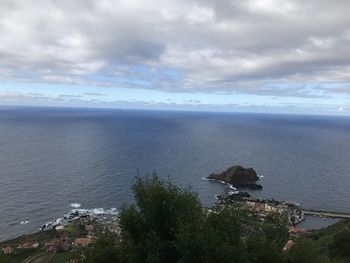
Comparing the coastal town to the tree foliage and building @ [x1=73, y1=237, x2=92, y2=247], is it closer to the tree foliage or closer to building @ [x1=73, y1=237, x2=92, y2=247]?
building @ [x1=73, y1=237, x2=92, y2=247]

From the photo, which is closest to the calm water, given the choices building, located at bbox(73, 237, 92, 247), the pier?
the pier

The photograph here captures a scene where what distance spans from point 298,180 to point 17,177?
105 meters

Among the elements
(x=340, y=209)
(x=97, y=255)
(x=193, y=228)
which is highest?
(x=193, y=228)

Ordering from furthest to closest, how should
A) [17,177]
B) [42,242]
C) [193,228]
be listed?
[17,177] → [42,242] → [193,228]

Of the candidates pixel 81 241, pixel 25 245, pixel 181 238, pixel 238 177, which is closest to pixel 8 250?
pixel 25 245

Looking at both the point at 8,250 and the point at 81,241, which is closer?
the point at 8,250

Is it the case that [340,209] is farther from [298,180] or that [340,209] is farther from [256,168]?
[256,168]

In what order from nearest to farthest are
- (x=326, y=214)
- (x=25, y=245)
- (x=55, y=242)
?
1. (x=25, y=245)
2. (x=55, y=242)
3. (x=326, y=214)

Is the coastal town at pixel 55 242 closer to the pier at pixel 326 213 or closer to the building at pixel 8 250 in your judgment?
the building at pixel 8 250

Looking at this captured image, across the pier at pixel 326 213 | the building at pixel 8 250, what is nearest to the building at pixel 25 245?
the building at pixel 8 250

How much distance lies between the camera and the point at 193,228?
25969 millimetres

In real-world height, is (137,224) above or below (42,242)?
above

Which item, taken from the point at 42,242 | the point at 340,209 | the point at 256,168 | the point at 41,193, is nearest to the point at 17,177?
the point at 41,193

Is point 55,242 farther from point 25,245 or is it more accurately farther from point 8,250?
point 8,250
